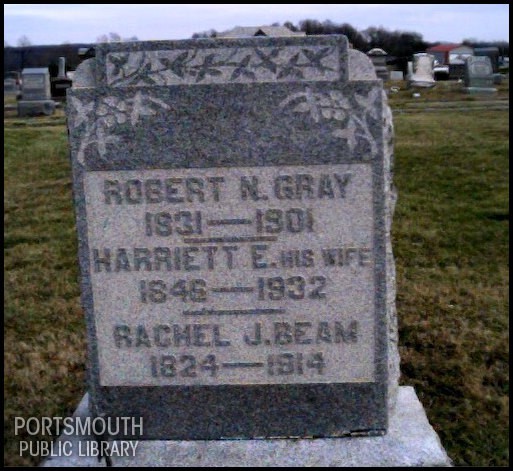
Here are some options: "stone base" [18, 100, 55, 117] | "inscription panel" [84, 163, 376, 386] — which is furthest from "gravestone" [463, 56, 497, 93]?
"inscription panel" [84, 163, 376, 386]

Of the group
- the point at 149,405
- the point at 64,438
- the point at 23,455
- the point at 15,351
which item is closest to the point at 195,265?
the point at 149,405

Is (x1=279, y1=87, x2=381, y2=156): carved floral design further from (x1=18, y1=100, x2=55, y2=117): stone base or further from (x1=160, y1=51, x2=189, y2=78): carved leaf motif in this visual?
(x1=18, y1=100, x2=55, y2=117): stone base

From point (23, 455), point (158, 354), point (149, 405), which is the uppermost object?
point (158, 354)

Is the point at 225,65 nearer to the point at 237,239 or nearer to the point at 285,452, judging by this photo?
the point at 237,239

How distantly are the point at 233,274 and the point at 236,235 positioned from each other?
149 mm

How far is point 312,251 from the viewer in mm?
2631

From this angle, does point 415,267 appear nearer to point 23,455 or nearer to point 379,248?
point 379,248

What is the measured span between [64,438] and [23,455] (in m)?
0.27

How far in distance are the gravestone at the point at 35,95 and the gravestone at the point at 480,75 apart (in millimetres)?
10882

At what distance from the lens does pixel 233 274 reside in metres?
2.65

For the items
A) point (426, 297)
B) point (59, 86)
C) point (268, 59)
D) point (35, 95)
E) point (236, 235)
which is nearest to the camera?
point (268, 59)

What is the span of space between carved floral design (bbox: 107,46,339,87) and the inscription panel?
324 millimetres

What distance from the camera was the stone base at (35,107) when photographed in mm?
17297

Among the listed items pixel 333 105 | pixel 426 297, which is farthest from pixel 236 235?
pixel 426 297
